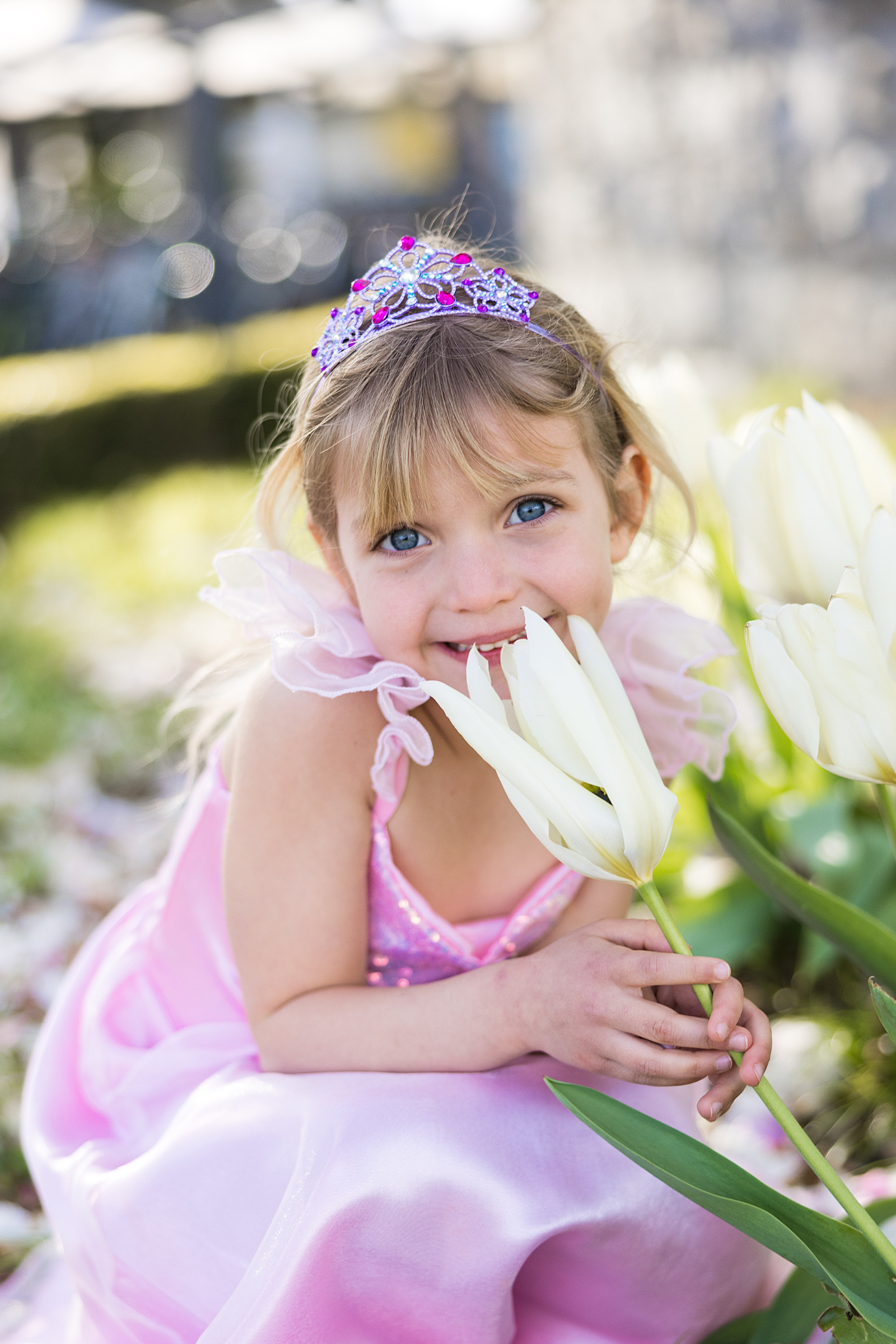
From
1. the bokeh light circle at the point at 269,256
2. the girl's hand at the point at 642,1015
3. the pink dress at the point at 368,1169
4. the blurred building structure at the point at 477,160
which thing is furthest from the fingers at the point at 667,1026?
the bokeh light circle at the point at 269,256

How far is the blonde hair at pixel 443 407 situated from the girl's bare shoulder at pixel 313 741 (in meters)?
0.19

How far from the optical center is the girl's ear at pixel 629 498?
4.97 feet

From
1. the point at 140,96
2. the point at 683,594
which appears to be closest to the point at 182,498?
the point at 683,594

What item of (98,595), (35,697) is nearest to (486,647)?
(35,697)

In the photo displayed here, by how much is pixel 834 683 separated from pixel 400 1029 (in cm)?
67

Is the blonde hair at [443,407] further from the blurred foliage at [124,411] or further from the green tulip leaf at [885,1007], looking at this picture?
the blurred foliage at [124,411]

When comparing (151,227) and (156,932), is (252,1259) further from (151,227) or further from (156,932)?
(151,227)

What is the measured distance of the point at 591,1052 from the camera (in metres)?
1.09

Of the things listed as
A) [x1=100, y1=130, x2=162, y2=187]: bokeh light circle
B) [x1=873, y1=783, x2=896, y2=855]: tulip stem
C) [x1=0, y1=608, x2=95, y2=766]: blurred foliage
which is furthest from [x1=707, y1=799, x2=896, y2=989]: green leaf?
[x1=100, y1=130, x2=162, y2=187]: bokeh light circle

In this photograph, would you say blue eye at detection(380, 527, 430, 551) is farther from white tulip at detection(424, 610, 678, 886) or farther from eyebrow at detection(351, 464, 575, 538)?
white tulip at detection(424, 610, 678, 886)

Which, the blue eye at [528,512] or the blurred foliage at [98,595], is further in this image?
the blurred foliage at [98,595]

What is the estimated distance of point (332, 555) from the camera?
1482 mm

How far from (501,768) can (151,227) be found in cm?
1072

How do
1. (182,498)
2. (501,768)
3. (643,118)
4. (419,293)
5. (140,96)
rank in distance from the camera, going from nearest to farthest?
(501,768) < (419,293) < (643,118) < (182,498) < (140,96)
